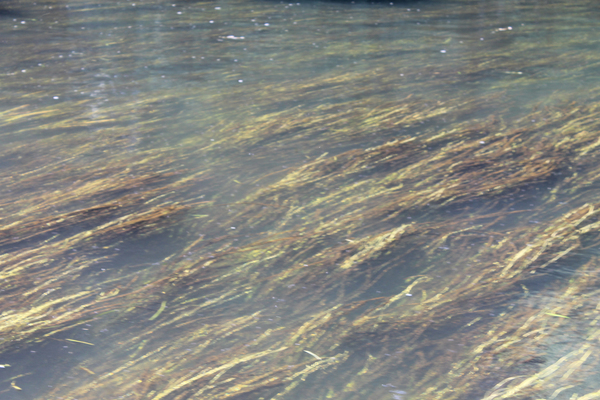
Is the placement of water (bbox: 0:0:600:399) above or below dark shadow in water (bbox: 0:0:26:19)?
below

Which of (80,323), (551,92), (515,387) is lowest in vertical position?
(515,387)

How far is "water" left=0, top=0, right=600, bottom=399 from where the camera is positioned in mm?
1375

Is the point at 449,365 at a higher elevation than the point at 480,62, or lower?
lower

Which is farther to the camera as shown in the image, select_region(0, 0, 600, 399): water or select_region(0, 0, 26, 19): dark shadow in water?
select_region(0, 0, 26, 19): dark shadow in water

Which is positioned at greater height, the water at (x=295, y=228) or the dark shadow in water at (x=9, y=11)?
the dark shadow in water at (x=9, y=11)

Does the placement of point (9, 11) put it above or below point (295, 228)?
above

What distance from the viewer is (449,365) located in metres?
1.35

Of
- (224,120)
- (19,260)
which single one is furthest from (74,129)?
(19,260)

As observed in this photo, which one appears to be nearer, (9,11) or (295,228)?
(295,228)

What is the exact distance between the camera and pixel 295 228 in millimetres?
2014

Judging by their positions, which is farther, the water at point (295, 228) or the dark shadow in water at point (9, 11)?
the dark shadow in water at point (9, 11)

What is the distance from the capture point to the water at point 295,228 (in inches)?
54.1

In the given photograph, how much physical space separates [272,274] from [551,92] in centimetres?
274

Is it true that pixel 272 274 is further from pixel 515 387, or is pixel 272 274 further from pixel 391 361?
pixel 515 387
